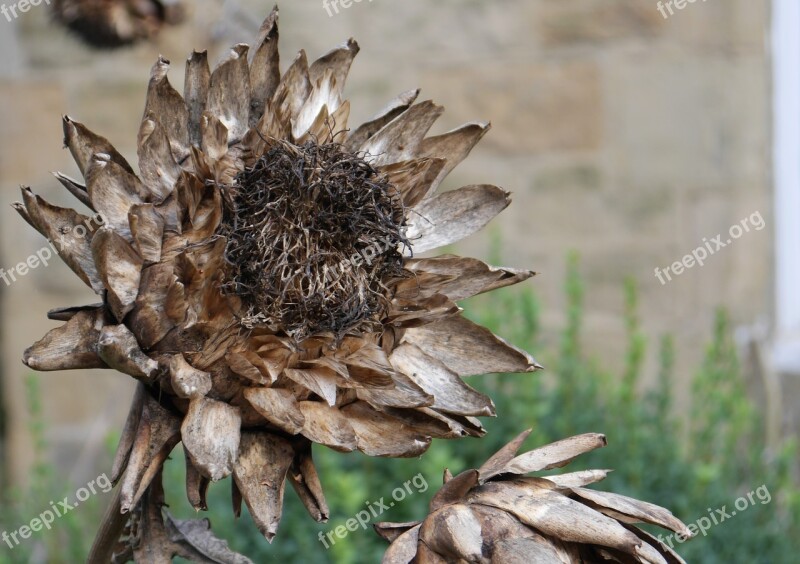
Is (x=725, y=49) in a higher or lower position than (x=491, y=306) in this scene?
higher

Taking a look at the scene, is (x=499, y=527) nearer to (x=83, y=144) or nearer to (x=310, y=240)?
(x=310, y=240)

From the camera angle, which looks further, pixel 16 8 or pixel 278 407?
pixel 16 8

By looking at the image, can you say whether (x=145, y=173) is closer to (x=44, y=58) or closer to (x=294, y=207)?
(x=294, y=207)

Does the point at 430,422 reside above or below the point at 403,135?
below

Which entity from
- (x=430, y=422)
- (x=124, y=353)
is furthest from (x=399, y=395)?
(x=124, y=353)

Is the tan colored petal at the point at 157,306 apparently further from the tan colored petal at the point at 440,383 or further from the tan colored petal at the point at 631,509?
the tan colored petal at the point at 631,509

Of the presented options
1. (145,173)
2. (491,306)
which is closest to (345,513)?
(491,306)
